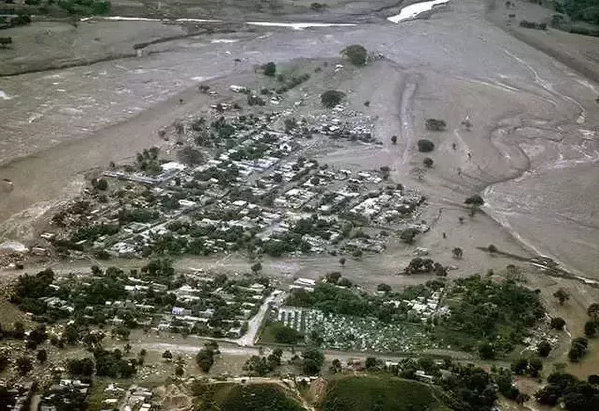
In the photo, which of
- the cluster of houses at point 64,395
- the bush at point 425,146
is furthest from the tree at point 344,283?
the bush at point 425,146

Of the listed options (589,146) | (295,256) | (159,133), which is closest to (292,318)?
(295,256)

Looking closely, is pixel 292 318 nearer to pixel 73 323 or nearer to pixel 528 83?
pixel 73 323

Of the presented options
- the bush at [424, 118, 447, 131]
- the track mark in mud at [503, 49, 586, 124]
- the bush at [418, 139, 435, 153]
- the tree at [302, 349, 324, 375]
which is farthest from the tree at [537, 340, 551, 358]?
the track mark in mud at [503, 49, 586, 124]

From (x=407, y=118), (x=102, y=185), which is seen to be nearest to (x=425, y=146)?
(x=407, y=118)

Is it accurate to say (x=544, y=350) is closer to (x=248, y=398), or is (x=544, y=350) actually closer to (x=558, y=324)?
(x=558, y=324)

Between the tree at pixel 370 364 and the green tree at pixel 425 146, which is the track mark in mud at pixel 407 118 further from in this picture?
the tree at pixel 370 364

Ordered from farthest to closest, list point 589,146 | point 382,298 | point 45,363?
point 589,146 < point 382,298 < point 45,363

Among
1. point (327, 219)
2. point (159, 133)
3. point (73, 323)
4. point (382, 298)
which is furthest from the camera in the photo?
point (159, 133)
